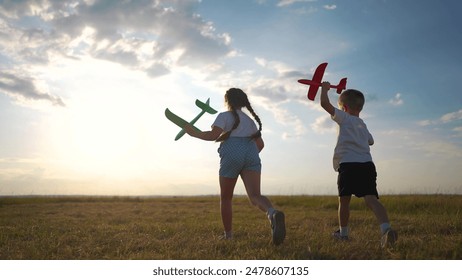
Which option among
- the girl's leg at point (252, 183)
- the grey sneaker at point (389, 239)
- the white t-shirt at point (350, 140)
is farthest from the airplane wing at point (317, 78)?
A: the grey sneaker at point (389, 239)

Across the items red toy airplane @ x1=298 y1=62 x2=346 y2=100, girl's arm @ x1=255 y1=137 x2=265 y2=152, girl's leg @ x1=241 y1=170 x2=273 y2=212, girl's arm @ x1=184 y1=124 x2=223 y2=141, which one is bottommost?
girl's leg @ x1=241 y1=170 x2=273 y2=212

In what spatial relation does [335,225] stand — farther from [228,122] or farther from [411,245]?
[228,122]

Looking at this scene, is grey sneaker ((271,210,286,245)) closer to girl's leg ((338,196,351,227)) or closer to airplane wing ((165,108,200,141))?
girl's leg ((338,196,351,227))

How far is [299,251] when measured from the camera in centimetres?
443

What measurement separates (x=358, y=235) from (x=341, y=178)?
109 centimetres

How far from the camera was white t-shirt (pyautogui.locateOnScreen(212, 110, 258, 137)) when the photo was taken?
514 cm

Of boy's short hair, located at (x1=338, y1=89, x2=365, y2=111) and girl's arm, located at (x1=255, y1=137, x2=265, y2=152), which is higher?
boy's short hair, located at (x1=338, y1=89, x2=365, y2=111)

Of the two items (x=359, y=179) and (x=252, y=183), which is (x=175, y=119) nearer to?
(x=252, y=183)

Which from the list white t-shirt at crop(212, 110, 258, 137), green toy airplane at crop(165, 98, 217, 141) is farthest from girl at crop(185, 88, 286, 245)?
green toy airplane at crop(165, 98, 217, 141)

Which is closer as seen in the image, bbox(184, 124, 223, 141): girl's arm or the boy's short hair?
bbox(184, 124, 223, 141): girl's arm

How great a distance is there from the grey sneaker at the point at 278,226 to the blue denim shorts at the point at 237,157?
0.75m

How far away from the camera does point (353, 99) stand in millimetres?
5375

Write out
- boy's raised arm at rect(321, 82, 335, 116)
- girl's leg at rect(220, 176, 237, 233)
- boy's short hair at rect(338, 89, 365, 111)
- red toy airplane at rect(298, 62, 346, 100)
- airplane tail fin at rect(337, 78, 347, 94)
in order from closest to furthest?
1. boy's raised arm at rect(321, 82, 335, 116)
2. girl's leg at rect(220, 176, 237, 233)
3. red toy airplane at rect(298, 62, 346, 100)
4. boy's short hair at rect(338, 89, 365, 111)
5. airplane tail fin at rect(337, 78, 347, 94)

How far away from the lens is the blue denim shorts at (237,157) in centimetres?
505
